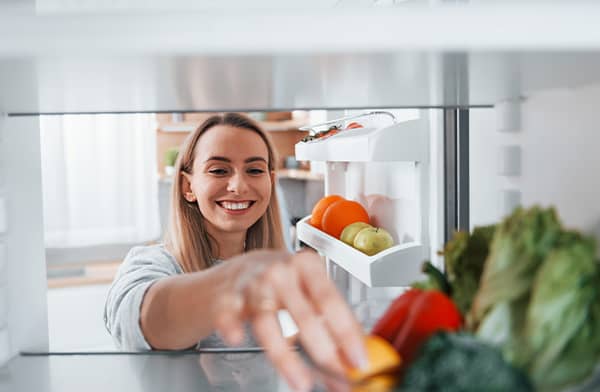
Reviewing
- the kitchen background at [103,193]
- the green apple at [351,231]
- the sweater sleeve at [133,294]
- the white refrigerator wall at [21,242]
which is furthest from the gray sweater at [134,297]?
the kitchen background at [103,193]

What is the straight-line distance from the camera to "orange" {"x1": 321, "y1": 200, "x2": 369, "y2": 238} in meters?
1.23

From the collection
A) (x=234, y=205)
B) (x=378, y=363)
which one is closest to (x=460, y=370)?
(x=378, y=363)

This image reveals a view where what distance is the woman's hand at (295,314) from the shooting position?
31 centimetres

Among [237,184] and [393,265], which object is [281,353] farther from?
[237,184]

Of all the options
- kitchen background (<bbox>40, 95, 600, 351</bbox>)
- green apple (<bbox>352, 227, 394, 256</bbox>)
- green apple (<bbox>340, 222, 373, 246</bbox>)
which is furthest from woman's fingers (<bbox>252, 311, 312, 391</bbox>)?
kitchen background (<bbox>40, 95, 600, 351</bbox>)

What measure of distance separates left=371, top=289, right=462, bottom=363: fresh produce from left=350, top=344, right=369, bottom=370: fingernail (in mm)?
40

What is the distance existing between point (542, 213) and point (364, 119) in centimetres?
96

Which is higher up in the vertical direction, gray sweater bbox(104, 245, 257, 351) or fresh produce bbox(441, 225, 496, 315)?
fresh produce bbox(441, 225, 496, 315)

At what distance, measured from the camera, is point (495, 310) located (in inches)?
14.1

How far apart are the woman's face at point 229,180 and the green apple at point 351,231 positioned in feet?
1.94

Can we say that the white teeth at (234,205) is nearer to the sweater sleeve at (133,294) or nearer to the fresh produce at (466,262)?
the sweater sleeve at (133,294)

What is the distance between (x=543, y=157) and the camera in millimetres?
597

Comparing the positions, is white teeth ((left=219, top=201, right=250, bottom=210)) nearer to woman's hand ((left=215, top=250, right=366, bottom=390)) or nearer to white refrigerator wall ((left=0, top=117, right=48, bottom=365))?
white refrigerator wall ((left=0, top=117, right=48, bottom=365))

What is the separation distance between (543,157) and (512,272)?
28 centimetres
